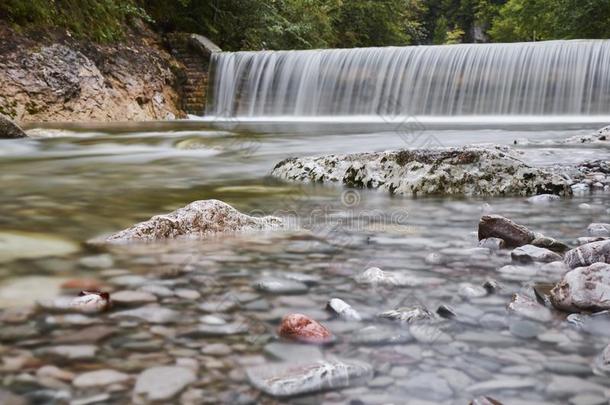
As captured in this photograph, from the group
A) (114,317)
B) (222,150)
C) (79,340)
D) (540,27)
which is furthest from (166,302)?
(540,27)

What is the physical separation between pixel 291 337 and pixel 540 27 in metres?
29.9

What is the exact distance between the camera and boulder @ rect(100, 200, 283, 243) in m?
2.68

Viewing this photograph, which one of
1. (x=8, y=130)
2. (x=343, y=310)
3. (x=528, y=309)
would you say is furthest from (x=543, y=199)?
(x=8, y=130)

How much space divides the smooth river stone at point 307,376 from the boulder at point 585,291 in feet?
2.32

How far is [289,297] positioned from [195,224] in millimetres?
1019

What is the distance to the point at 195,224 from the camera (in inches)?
110

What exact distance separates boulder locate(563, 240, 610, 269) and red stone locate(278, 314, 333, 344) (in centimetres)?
106

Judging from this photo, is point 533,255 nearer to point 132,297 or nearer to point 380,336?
point 380,336

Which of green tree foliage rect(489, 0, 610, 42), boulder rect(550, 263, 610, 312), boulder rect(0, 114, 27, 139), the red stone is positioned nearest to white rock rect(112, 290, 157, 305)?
the red stone

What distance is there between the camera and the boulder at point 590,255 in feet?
6.75

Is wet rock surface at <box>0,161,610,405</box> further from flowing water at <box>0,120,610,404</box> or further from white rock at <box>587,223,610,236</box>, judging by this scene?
white rock at <box>587,223,610,236</box>

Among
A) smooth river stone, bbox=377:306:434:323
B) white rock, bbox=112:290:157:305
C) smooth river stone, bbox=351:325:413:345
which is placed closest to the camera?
smooth river stone, bbox=351:325:413:345

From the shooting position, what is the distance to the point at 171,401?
1231 mm

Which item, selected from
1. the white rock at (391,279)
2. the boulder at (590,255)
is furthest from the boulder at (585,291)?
the white rock at (391,279)
